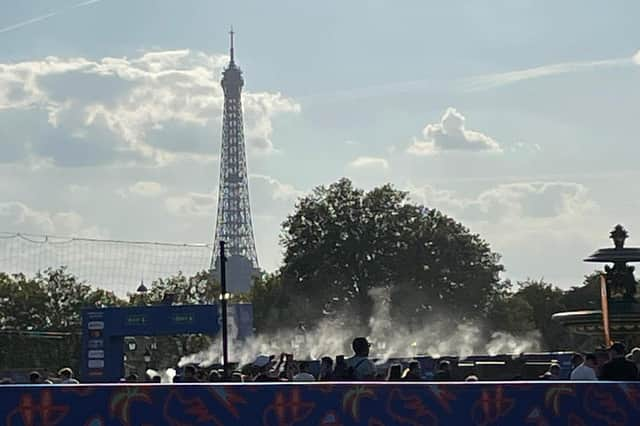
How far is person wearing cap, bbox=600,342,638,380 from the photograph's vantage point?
1452 centimetres

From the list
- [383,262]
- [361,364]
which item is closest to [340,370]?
[361,364]

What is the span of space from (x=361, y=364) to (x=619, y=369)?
345 cm

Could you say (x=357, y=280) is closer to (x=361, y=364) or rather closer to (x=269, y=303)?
(x=269, y=303)

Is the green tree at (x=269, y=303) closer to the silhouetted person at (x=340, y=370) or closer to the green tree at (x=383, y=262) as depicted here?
the green tree at (x=383, y=262)

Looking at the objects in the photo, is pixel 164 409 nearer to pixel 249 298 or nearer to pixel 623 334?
pixel 623 334

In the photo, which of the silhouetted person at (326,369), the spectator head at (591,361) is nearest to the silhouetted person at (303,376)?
the silhouetted person at (326,369)

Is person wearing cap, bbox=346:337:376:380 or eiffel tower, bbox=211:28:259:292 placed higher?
eiffel tower, bbox=211:28:259:292

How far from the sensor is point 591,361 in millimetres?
16547

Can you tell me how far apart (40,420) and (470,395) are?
4269 millimetres

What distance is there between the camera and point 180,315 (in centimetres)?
5053

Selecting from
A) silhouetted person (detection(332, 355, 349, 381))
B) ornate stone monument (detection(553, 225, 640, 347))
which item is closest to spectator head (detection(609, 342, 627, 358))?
silhouetted person (detection(332, 355, 349, 381))

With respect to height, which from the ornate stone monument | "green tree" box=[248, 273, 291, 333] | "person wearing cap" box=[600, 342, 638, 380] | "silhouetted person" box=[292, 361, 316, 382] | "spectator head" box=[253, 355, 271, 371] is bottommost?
"person wearing cap" box=[600, 342, 638, 380]

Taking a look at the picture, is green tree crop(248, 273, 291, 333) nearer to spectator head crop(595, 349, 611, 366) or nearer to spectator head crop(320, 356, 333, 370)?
spectator head crop(320, 356, 333, 370)

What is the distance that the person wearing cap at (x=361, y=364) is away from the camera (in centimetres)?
1622
